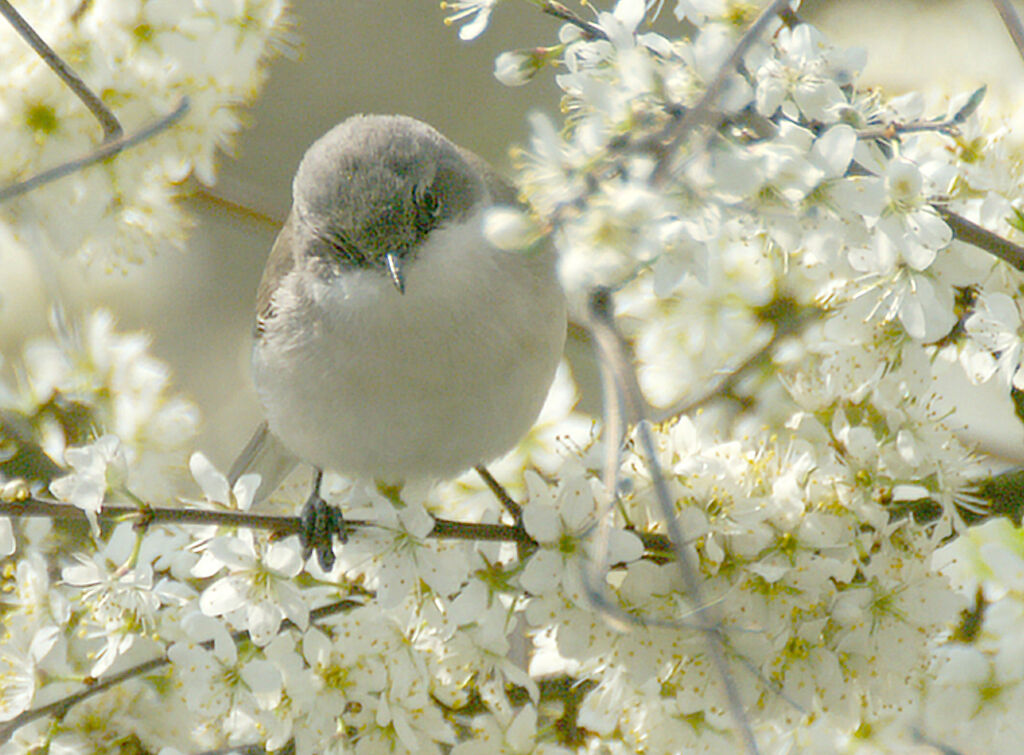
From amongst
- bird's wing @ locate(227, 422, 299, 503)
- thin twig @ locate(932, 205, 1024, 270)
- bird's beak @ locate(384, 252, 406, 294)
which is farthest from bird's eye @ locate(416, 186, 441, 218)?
thin twig @ locate(932, 205, 1024, 270)

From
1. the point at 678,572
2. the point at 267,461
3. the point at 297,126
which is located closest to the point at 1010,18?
the point at 678,572

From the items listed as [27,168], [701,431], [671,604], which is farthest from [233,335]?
[671,604]

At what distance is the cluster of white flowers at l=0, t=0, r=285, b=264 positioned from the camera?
6.57 feet

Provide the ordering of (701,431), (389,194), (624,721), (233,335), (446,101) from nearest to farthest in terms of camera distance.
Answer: (624,721) < (701,431) < (389,194) < (233,335) < (446,101)

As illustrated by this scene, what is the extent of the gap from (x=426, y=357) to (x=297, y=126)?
2.95 metres

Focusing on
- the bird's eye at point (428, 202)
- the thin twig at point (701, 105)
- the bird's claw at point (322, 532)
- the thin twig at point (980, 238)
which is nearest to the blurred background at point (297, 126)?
the bird's eye at point (428, 202)

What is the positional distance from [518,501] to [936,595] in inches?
32.3

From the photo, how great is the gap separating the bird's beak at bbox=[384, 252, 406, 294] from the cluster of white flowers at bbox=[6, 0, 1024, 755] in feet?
1.11

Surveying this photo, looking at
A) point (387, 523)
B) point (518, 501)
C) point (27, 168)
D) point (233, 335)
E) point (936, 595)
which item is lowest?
point (233, 335)

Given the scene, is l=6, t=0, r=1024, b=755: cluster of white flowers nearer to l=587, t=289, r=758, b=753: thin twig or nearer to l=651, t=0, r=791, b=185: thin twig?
l=651, t=0, r=791, b=185: thin twig

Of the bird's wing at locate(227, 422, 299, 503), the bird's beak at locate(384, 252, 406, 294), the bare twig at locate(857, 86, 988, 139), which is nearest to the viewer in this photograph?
the bare twig at locate(857, 86, 988, 139)

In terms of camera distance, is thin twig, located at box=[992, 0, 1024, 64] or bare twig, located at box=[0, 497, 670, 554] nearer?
thin twig, located at box=[992, 0, 1024, 64]

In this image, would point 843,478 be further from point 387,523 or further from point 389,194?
point 389,194

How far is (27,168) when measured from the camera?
1.99 metres
